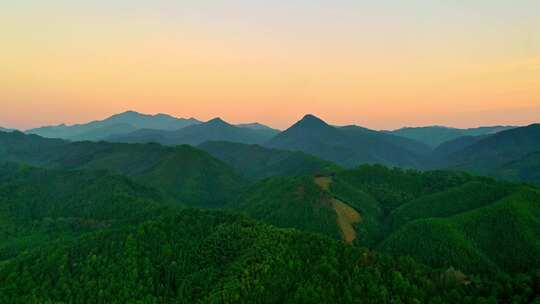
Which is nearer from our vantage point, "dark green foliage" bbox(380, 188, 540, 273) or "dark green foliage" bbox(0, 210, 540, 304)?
"dark green foliage" bbox(0, 210, 540, 304)

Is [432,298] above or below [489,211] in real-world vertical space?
below

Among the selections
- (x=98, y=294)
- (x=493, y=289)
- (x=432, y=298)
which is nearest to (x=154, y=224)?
(x=98, y=294)

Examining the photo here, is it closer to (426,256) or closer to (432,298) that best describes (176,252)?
(432,298)

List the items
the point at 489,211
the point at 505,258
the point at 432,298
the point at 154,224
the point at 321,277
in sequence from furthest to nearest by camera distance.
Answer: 1. the point at 489,211
2. the point at 505,258
3. the point at 154,224
4. the point at 321,277
5. the point at 432,298

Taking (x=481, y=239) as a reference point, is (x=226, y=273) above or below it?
above

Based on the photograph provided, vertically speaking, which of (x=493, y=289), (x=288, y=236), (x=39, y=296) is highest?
(x=288, y=236)

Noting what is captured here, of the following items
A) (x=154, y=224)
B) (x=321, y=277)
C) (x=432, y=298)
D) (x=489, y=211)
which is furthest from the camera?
(x=489, y=211)

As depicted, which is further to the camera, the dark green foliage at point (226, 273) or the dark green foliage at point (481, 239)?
the dark green foliage at point (481, 239)

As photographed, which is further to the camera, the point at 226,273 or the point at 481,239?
the point at 481,239
